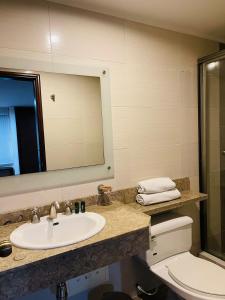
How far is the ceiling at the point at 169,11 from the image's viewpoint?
147 cm

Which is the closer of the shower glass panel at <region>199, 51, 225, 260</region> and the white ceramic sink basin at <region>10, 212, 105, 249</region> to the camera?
the white ceramic sink basin at <region>10, 212, 105, 249</region>

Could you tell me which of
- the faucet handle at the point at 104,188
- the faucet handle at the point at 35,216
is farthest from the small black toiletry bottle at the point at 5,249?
the faucet handle at the point at 104,188

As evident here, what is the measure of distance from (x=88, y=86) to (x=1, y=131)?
0.63 m

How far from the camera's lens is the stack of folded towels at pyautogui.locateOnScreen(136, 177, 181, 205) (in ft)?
5.35

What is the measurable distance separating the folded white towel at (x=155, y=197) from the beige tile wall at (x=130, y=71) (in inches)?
5.6

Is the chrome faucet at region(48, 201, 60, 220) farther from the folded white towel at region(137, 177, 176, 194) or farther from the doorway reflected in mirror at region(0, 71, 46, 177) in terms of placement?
the folded white towel at region(137, 177, 176, 194)

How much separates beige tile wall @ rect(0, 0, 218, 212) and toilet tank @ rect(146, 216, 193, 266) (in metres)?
0.39

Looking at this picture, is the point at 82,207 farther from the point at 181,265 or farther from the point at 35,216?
the point at 181,265

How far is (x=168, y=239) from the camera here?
5.22 feet

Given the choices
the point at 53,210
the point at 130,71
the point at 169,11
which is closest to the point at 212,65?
the point at 169,11

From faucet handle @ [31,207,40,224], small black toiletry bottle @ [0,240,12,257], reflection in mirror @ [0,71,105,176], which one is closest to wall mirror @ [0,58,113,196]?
reflection in mirror @ [0,71,105,176]

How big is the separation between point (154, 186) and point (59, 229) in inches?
29.7

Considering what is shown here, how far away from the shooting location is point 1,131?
1.25 meters

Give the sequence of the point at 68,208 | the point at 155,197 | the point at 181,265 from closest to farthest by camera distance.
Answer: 1. the point at 68,208
2. the point at 181,265
3. the point at 155,197
